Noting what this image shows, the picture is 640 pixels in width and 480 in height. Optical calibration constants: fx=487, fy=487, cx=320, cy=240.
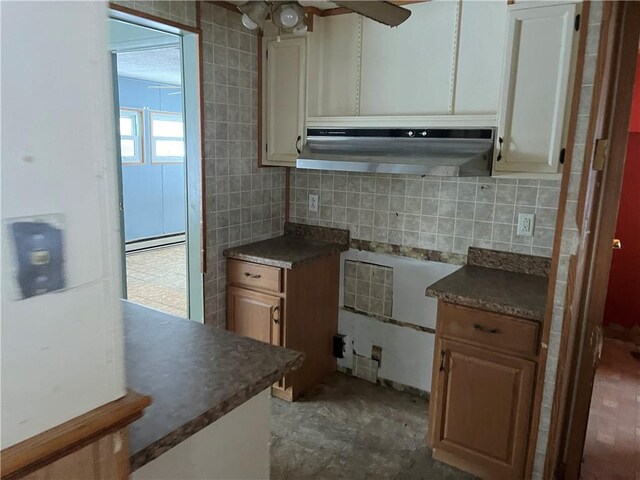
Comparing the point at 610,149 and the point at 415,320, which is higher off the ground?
the point at 610,149

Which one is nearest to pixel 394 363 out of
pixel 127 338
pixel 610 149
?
pixel 610 149

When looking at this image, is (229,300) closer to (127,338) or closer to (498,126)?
(127,338)

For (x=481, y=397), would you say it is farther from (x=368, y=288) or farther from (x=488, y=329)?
(x=368, y=288)

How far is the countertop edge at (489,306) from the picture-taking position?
6.49 feet

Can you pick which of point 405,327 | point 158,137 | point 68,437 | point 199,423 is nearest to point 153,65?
point 158,137

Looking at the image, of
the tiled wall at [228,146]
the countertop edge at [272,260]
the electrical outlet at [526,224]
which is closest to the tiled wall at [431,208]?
the electrical outlet at [526,224]

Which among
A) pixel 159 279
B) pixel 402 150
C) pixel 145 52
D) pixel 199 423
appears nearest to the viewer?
pixel 199 423

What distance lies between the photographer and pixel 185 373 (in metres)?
1.24

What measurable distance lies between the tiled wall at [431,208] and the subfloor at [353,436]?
0.96 m

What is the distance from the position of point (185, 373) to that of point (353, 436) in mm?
1601

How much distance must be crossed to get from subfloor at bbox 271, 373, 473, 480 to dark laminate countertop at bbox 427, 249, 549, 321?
0.86 meters

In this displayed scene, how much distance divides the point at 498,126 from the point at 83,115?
2017mm

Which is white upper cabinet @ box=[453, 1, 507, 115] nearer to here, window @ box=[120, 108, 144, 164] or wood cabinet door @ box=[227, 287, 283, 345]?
wood cabinet door @ box=[227, 287, 283, 345]

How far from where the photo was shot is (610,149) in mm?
1930
